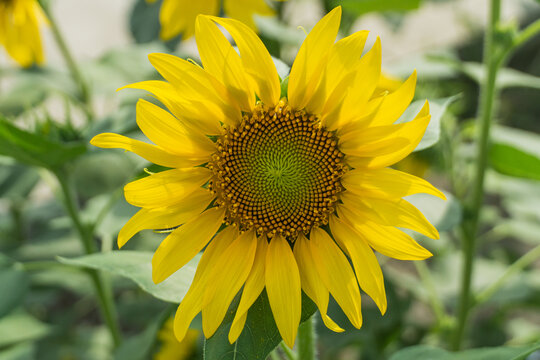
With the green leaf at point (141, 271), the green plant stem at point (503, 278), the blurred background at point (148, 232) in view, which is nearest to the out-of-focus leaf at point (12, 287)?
the blurred background at point (148, 232)

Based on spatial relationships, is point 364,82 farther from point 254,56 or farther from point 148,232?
point 148,232

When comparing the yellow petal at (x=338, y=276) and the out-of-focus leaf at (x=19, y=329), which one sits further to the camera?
the out-of-focus leaf at (x=19, y=329)

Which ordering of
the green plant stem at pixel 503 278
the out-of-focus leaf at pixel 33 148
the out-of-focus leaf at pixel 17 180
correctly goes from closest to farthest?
the out-of-focus leaf at pixel 33 148
the green plant stem at pixel 503 278
the out-of-focus leaf at pixel 17 180

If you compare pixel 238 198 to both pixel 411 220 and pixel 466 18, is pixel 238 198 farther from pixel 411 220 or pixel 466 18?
pixel 466 18

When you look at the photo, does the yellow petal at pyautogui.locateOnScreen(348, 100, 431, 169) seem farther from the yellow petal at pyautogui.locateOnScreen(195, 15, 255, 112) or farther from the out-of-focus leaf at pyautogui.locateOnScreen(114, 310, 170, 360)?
the out-of-focus leaf at pyautogui.locateOnScreen(114, 310, 170, 360)

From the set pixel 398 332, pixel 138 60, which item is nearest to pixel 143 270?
pixel 398 332

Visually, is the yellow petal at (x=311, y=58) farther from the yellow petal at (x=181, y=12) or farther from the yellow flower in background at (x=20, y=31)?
the yellow flower in background at (x=20, y=31)

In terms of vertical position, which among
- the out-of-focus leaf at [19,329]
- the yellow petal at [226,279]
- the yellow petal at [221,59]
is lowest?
the out-of-focus leaf at [19,329]

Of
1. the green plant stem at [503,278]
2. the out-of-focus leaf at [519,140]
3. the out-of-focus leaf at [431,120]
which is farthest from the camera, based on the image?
the out-of-focus leaf at [519,140]
